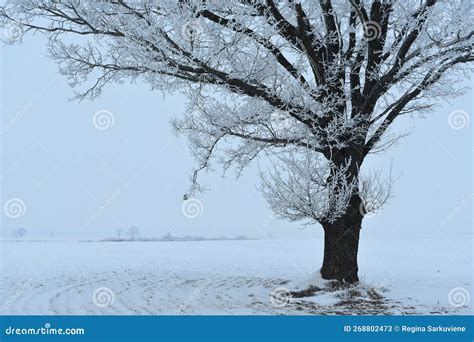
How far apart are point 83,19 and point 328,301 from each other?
7753mm

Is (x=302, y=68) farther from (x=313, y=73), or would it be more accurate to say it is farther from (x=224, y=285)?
(x=224, y=285)

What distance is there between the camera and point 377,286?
1138 cm

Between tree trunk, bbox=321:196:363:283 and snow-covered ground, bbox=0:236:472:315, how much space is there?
1.18 feet

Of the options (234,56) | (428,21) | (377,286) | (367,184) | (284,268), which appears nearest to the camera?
(234,56)

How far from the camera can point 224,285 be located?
1173 cm

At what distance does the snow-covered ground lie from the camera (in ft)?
29.2

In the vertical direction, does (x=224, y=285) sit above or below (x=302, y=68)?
below

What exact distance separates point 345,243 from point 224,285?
3076 millimetres

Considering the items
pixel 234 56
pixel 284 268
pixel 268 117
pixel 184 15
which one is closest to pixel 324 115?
pixel 268 117

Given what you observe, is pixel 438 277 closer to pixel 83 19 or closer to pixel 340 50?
pixel 340 50

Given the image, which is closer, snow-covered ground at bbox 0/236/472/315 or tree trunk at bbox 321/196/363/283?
snow-covered ground at bbox 0/236/472/315

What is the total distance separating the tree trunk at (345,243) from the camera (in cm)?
1077

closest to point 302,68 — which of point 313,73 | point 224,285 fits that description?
point 313,73

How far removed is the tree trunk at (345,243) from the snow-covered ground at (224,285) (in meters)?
0.36
